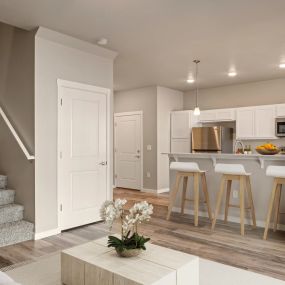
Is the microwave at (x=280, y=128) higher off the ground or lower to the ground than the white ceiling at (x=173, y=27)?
lower

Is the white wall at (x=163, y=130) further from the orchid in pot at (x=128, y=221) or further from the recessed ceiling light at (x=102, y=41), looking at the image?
the orchid in pot at (x=128, y=221)

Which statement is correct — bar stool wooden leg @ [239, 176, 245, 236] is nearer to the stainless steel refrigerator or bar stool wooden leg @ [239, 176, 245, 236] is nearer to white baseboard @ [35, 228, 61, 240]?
white baseboard @ [35, 228, 61, 240]

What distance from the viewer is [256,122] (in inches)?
255

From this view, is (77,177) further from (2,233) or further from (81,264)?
(81,264)

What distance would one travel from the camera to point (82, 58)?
4375mm

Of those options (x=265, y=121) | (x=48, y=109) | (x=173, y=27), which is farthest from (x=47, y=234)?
(x=265, y=121)

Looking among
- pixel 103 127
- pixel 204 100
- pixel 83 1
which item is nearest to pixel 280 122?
pixel 204 100

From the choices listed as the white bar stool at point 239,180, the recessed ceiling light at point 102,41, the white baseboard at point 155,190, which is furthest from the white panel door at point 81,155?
the white baseboard at point 155,190

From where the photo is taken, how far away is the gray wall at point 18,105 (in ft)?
12.7

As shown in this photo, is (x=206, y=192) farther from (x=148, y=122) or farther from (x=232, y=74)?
(x=148, y=122)

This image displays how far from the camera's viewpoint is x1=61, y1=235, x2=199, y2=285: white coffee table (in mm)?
1921

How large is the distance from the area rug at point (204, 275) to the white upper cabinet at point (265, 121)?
410 centimetres

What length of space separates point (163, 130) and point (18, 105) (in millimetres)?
4115

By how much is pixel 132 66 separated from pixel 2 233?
3.61 metres
